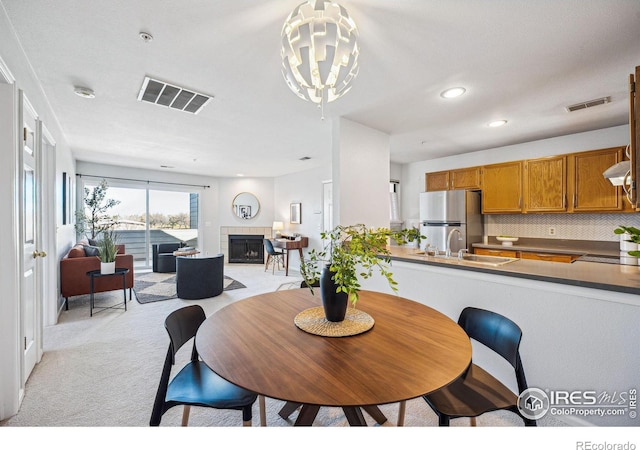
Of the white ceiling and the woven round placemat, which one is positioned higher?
the white ceiling

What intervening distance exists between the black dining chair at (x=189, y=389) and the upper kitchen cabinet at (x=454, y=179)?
14.3ft

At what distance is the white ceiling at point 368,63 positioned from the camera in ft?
4.88

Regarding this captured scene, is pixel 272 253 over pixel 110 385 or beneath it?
over

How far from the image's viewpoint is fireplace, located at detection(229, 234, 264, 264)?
749 centimetres

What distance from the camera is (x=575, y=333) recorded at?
5.16 feet

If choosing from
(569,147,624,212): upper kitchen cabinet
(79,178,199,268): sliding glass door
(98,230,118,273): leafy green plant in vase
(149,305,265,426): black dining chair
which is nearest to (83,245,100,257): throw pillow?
(98,230,118,273): leafy green plant in vase

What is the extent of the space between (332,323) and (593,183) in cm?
394

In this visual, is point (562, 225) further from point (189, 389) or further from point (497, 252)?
point (189, 389)

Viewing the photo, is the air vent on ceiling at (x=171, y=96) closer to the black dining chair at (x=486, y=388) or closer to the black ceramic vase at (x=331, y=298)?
the black ceramic vase at (x=331, y=298)

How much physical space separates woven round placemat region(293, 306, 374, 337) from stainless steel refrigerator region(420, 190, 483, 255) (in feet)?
10.4

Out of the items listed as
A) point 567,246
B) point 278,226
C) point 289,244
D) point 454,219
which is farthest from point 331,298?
point 278,226

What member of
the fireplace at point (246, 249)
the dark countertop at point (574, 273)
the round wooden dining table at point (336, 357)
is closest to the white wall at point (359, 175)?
the dark countertop at point (574, 273)

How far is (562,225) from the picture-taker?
374 cm

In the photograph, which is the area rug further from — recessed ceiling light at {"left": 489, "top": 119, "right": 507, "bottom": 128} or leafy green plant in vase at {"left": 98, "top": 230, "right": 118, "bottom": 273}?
recessed ceiling light at {"left": 489, "top": 119, "right": 507, "bottom": 128}
